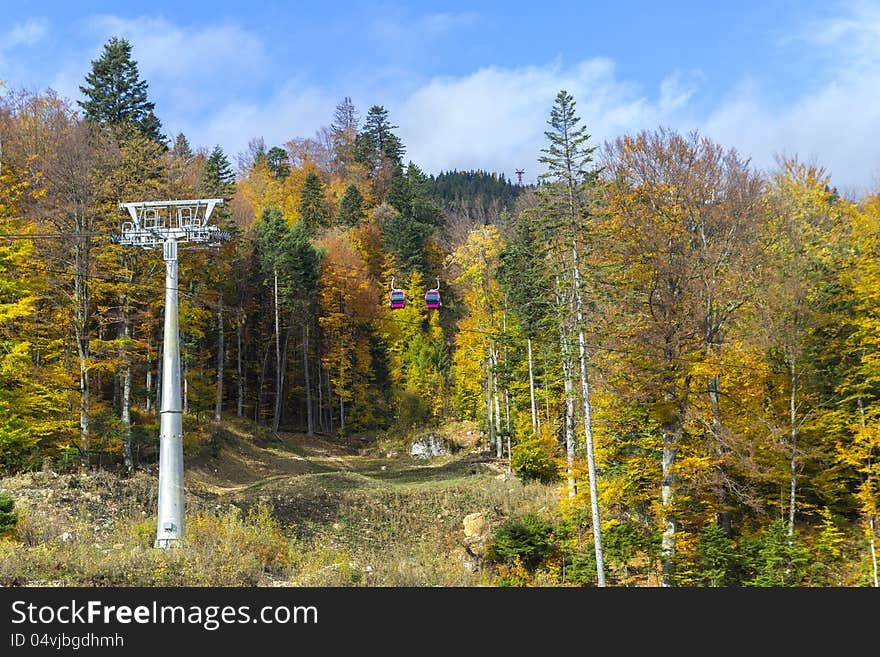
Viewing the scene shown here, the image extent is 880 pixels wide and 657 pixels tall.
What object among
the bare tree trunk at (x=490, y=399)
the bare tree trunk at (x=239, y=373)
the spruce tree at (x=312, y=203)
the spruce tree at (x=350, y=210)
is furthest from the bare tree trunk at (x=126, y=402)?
the spruce tree at (x=350, y=210)

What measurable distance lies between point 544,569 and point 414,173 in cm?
6110

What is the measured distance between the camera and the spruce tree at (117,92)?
1702 inches

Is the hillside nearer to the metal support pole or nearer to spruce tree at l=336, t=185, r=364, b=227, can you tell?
the metal support pole

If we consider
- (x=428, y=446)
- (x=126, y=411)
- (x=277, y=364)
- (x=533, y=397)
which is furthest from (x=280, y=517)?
(x=277, y=364)

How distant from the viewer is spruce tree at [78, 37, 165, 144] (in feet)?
142

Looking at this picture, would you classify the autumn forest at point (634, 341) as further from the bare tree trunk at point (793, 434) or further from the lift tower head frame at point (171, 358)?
the lift tower head frame at point (171, 358)

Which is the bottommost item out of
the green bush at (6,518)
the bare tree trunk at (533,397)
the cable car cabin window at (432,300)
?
the green bush at (6,518)

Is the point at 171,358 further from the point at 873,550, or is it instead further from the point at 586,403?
the point at 873,550

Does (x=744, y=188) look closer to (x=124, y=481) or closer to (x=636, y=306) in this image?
(x=636, y=306)

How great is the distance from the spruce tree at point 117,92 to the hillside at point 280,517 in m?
19.3

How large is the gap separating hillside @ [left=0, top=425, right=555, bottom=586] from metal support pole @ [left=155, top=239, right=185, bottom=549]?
628mm

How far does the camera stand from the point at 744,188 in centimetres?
2645

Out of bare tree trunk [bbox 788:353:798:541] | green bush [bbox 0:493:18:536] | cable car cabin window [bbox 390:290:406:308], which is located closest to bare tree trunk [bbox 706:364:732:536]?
bare tree trunk [bbox 788:353:798:541]

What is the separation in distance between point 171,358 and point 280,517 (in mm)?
11395
